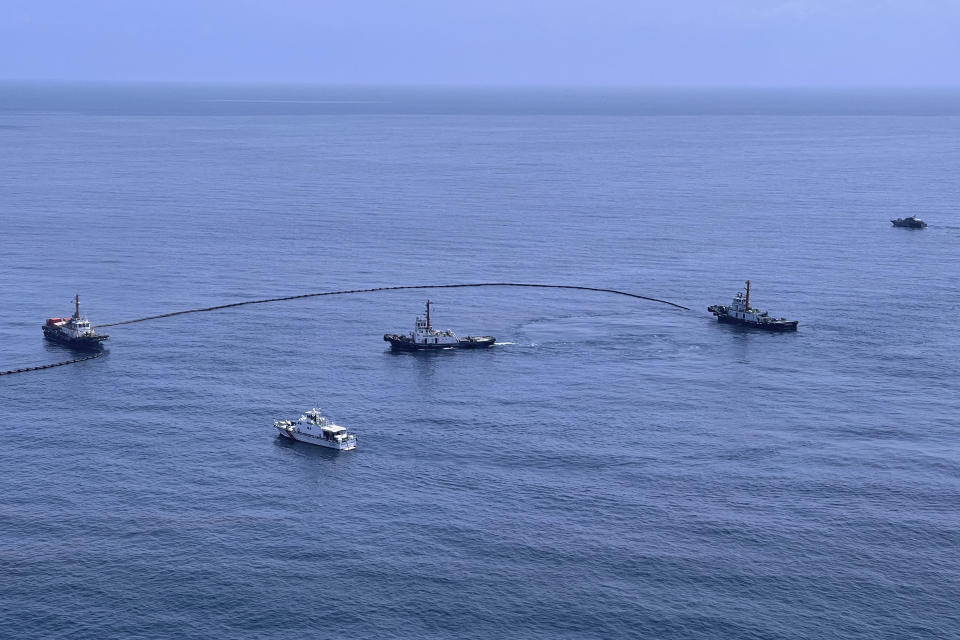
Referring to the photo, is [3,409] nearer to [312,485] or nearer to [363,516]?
[312,485]

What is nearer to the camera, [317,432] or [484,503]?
[484,503]

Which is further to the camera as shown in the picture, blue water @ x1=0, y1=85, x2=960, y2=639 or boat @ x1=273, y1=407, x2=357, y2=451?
boat @ x1=273, y1=407, x2=357, y2=451

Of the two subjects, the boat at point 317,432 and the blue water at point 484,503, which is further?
the boat at point 317,432

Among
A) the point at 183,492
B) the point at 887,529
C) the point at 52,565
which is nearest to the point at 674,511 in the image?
the point at 887,529

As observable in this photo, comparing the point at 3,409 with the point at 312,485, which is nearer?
the point at 312,485

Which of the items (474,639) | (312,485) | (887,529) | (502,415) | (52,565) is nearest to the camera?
(474,639)

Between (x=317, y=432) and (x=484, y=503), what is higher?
(x=317, y=432)

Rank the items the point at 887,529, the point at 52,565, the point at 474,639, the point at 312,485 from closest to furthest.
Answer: the point at 474,639 < the point at 52,565 < the point at 887,529 < the point at 312,485
